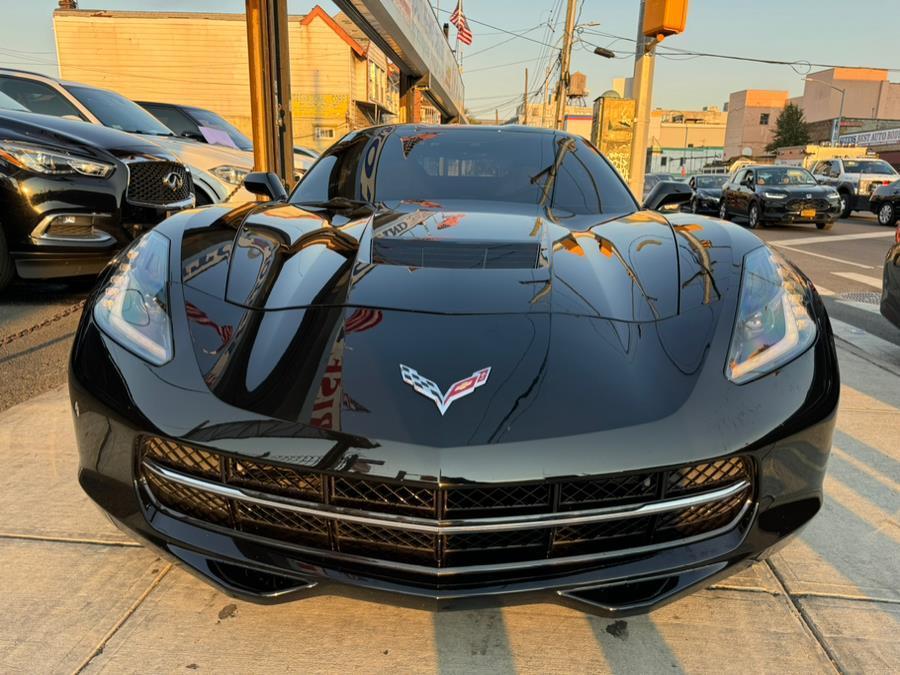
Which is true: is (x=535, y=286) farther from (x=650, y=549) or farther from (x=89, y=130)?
(x=89, y=130)

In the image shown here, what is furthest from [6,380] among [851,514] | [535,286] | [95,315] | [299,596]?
[851,514]

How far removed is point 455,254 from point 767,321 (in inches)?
33.2

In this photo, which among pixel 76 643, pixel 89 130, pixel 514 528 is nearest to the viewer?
pixel 514 528

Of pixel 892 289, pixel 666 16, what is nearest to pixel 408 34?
pixel 666 16

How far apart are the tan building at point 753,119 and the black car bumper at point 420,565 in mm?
95794

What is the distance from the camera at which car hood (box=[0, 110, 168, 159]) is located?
4141 mm

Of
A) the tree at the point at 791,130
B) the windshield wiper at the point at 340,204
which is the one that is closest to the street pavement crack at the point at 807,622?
the windshield wiper at the point at 340,204

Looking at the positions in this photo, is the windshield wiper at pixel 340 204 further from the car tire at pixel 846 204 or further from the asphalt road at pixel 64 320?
the car tire at pixel 846 204

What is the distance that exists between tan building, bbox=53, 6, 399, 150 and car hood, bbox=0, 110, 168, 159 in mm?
22274

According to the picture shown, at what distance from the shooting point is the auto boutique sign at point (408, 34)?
29.5 ft

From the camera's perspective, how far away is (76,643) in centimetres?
153

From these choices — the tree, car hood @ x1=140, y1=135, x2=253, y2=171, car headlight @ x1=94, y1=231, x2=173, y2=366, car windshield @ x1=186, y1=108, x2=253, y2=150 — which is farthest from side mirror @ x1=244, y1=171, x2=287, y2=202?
the tree

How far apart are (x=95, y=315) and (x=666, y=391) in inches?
56.5

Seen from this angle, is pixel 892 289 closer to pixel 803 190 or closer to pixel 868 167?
pixel 803 190
